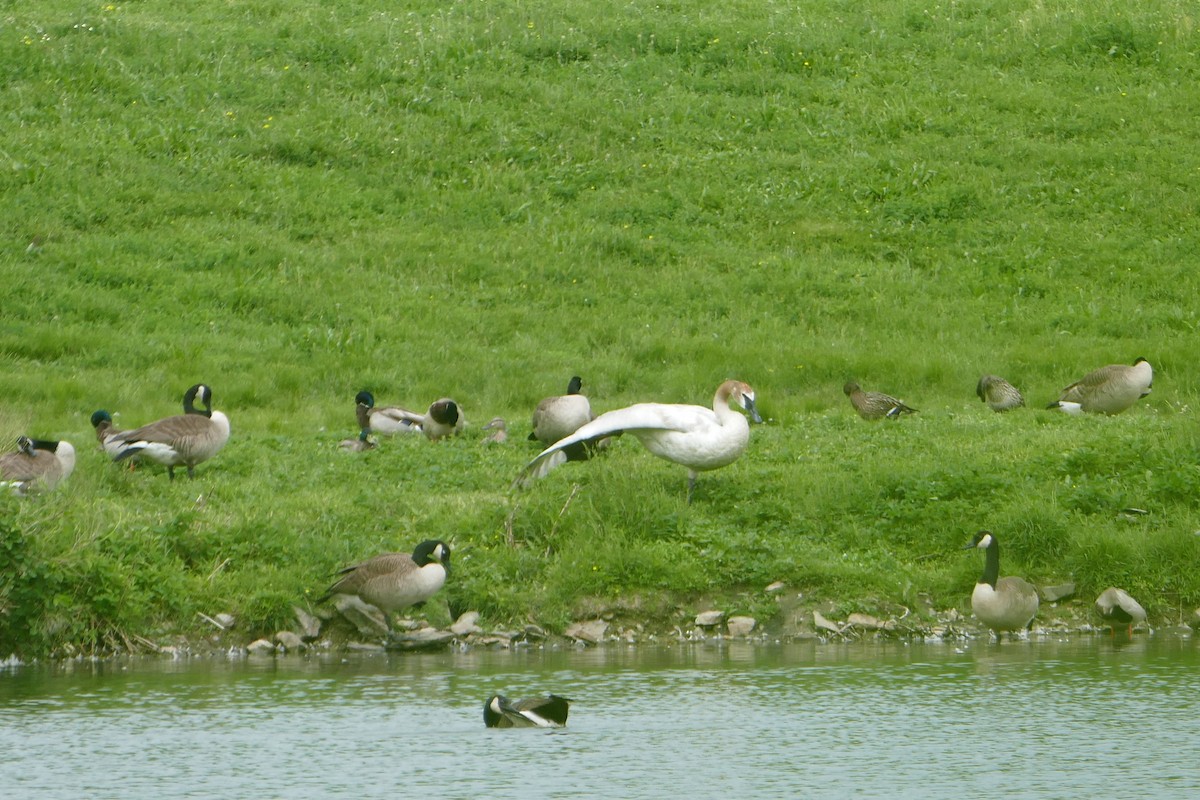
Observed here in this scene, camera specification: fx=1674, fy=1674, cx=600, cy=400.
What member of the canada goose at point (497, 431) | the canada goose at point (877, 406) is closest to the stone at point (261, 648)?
the canada goose at point (497, 431)

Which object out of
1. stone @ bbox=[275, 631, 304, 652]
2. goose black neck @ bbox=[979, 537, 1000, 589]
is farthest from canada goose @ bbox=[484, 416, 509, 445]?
goose black neck @ bbox=[979, 537, 1000, 589]

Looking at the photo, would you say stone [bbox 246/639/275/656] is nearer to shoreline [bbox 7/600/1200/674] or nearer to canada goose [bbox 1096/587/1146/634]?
shoreline [bbox 7/600/1200/674]

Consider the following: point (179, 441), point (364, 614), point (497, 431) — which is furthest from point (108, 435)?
point (364, 614)

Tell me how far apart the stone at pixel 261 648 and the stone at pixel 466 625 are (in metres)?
1.30

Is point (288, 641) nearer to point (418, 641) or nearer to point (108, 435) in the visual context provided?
point (418, 641)

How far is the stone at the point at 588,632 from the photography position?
1233cm

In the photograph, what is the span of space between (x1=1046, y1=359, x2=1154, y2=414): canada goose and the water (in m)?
6.62

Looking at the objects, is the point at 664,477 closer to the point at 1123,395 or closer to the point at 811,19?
the point at 1123,395

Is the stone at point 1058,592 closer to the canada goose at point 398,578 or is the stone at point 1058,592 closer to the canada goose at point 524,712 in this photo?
the canada goose at point 398,578

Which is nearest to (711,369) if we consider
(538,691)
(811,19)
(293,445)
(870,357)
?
(870,357)

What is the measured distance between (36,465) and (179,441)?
1.42 meters

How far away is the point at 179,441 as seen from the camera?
1446 centimetres

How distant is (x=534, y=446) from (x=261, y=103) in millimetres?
14262

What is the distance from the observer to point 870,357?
20.5 meters
